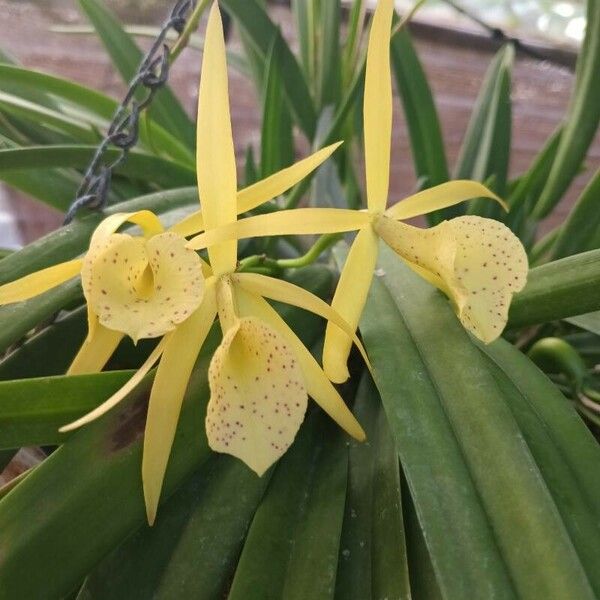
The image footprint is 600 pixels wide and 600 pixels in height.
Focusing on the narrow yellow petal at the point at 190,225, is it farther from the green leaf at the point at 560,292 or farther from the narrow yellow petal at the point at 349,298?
the green leaf at the point at 560,292

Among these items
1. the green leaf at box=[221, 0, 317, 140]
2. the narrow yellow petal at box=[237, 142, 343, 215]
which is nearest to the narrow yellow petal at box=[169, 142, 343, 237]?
the narrow yellow petal at box=[237, 142, 343, 215]

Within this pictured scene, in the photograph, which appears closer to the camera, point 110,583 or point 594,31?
point 110,583

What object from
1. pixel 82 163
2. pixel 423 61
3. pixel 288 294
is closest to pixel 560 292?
pixel 288 294

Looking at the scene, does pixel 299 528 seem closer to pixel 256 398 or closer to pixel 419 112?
pixel 256 398

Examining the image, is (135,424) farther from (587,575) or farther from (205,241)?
(587,575)

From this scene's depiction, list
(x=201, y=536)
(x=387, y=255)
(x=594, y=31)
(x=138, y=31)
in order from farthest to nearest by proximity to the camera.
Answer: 1. (x=138, y=31)
2. (x=594, y=31)
3. (x=387, y=255)
4. (x=201, y=536)

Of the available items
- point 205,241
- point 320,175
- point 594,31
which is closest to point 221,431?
point 205,241

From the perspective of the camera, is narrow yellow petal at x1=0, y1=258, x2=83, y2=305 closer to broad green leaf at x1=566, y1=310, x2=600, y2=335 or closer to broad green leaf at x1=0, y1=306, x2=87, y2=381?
broad green leaf at x1=0, y1=306, x2=87, y2=381
